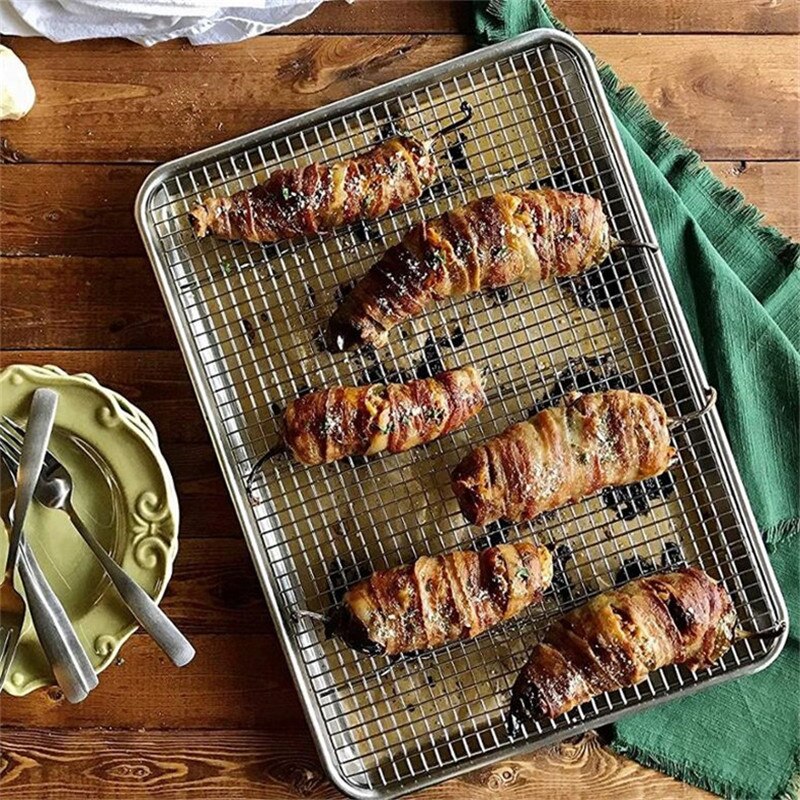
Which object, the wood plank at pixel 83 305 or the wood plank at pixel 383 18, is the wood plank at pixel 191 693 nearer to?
the wood plank at pixel 83 305

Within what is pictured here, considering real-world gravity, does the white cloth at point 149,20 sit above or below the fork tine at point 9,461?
above

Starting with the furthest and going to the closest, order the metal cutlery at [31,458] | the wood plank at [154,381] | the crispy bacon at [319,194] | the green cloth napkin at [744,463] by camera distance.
A: 1. the wood plank at [154,381]
2. the green cloth napkin at [744,463]
3. the crispy bacon at [319,194]
4. the metal cutlery at [31,458]

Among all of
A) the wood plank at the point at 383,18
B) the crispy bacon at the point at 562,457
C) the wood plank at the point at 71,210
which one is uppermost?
the wood plank at the point at 383,18

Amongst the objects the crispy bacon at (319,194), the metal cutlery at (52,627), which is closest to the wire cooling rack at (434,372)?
the crispy bacon at (319,194)

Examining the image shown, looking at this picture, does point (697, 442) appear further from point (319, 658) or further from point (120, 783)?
point (120, 783)

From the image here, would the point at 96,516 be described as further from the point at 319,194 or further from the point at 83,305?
the point at 319,194

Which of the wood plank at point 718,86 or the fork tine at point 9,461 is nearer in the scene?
the fork tine at point 9,461

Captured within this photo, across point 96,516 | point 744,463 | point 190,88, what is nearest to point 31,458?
point 96,516
